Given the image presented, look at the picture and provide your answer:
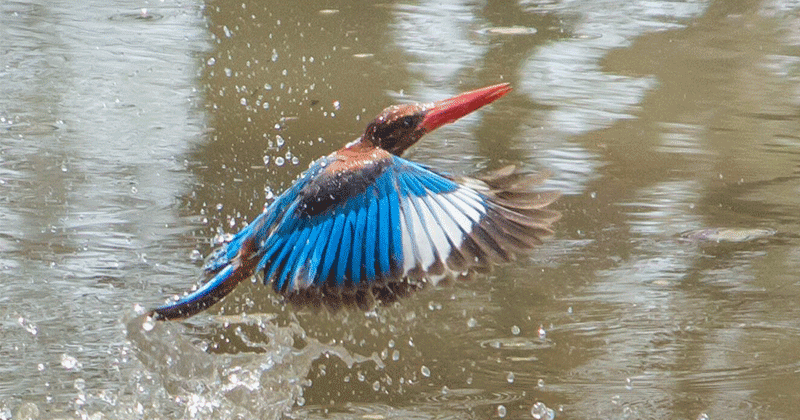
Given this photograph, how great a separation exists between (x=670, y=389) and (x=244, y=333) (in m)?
1.25

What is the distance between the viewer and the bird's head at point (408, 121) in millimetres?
3732

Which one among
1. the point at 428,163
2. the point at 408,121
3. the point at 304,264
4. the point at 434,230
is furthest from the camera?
the point at 428,163

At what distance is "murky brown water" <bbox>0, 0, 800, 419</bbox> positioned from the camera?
3754 mm

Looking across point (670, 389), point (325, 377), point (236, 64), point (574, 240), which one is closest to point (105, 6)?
point (236, 64)

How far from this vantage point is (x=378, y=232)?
3258 mm

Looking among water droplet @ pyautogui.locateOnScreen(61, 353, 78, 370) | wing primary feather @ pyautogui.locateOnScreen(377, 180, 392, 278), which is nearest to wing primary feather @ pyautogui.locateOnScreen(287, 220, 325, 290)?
wing primary feather @ pyautogui.locateOnScreen(377, 180, 392, 278)

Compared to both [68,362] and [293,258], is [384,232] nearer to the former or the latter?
[293,258]

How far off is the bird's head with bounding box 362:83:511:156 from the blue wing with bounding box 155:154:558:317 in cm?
29

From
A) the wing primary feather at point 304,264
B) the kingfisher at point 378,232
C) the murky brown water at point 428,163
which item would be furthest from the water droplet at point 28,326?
the wing primary feather at point 304,264

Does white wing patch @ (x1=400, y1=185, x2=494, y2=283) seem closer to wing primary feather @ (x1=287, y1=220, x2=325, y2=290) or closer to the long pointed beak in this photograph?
wing primary feather @ (x1=287, y1=220, x2=325, y2=290)

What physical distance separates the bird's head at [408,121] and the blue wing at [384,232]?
0.29 meters

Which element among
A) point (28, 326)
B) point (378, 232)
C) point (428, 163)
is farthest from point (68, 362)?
point (428, 163)

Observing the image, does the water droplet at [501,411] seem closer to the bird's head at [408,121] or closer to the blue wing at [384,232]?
the blue wing at [384,232]

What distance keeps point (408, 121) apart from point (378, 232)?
1.89ft
